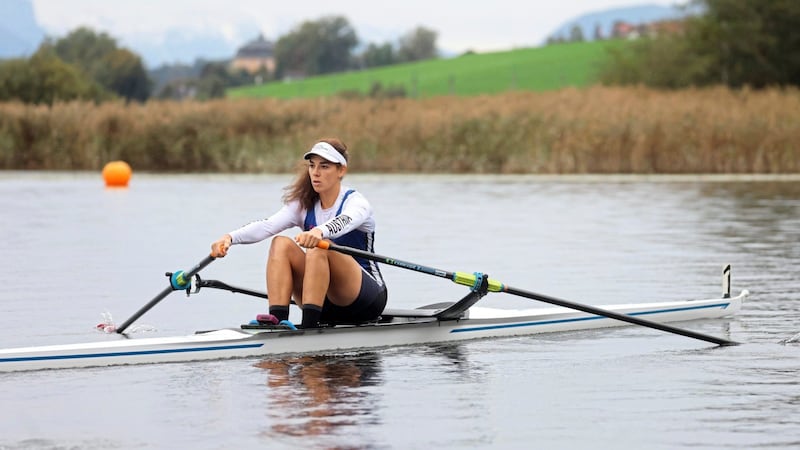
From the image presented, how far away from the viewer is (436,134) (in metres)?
33.1

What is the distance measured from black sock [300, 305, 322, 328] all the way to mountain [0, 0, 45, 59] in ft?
135

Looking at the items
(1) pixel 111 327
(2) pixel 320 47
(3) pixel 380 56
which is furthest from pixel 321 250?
(2) pixel 320 47

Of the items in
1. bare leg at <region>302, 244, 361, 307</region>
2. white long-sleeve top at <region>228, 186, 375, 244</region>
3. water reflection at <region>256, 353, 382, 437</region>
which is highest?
white long-sleeve top at <region>228, 186, 375, 244</region>

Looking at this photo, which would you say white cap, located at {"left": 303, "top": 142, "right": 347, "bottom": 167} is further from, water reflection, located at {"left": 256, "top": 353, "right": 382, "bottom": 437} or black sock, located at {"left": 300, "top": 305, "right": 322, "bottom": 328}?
water reflection, located at {"left": 256, "top": 353, "right": 382, "bottom": 437}

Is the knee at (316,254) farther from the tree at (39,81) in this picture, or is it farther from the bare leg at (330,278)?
the tree at (39,81)

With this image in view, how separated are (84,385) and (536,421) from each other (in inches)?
99.0

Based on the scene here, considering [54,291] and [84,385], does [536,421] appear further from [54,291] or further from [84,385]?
[54,291]

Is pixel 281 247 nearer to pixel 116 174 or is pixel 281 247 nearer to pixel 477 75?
pixel 116 174

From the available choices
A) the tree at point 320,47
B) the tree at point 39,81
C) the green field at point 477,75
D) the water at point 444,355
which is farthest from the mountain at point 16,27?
the water at point 444,355

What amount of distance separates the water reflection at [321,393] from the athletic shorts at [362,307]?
274 millimetres

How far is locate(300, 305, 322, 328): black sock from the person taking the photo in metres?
9.48

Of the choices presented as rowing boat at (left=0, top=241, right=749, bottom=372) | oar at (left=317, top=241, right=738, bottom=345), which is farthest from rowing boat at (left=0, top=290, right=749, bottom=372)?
→ oar at (left=317, top=241, right=738, bottom=345)

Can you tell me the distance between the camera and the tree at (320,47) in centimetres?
14688

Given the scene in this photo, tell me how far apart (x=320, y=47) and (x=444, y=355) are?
13812cm
